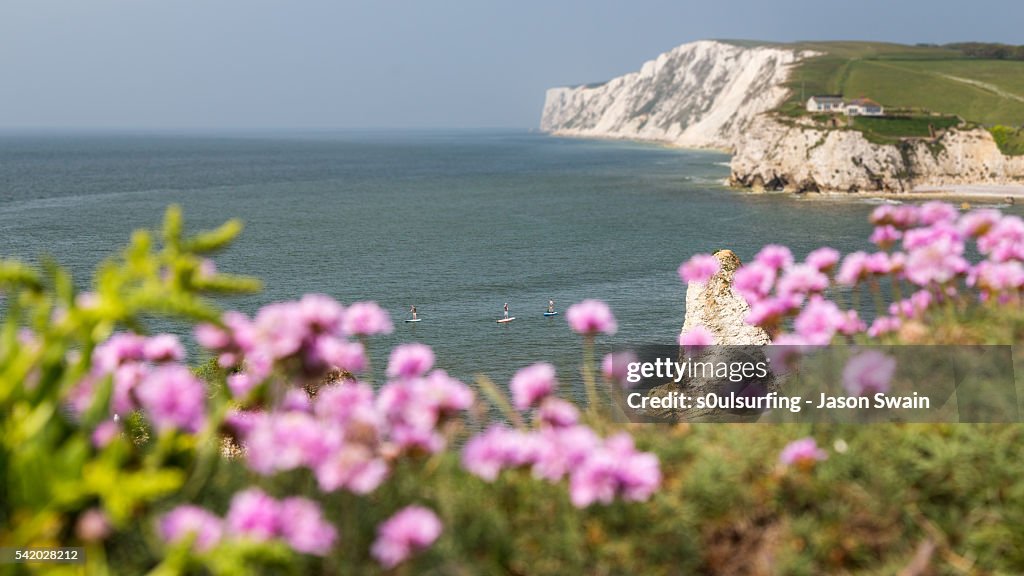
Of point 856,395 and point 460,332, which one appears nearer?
point 856,395

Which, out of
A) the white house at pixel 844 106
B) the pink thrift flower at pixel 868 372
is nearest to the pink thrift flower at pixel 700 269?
the pink thrift flower at pixel 868 372

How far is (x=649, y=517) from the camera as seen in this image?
4859mm

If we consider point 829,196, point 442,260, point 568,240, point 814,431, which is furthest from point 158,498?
point 829,196

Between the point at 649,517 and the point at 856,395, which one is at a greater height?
the point at 856,395

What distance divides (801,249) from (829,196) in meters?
55.6

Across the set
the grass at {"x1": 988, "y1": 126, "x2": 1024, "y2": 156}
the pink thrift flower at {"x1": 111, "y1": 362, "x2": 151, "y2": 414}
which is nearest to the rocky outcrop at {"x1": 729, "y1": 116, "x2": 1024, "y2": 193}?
the grass at {"x1": 988, "y1": 126, "x2": 1024, "y2": 156}

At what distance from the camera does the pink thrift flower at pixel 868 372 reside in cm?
548

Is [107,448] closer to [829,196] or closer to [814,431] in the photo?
[814,431]

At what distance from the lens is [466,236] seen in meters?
90.4

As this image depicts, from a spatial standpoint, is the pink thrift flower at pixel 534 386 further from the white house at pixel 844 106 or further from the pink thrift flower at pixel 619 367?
the white house at pixel 844 106

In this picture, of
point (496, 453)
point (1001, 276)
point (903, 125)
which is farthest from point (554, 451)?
point (903, 125)

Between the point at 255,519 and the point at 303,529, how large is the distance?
0.22 m

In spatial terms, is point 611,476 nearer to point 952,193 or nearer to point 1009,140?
point 952,193

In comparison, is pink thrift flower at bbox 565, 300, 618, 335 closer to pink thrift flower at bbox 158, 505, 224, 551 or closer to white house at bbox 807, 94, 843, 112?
pink thrift flower at bbox 158, 505, 224, 551
